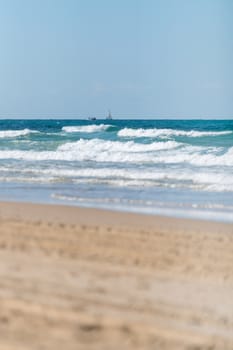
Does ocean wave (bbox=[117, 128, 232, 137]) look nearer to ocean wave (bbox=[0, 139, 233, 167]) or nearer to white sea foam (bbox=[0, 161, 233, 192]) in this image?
ocean wave (bbox=[0, 139, 233, 167])

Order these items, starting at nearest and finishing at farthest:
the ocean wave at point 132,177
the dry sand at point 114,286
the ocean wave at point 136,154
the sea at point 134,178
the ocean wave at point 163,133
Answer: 1. the dry sand at point 114,286
2. the sea at point 134,178
3. the ocean wave at point 132,177
4. the ocean wave at point 136,154
5. the ocean wave at point 163,133

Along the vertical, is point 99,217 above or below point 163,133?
below

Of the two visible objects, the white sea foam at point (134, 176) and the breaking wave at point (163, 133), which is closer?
the white sea foam at point (134, 176)

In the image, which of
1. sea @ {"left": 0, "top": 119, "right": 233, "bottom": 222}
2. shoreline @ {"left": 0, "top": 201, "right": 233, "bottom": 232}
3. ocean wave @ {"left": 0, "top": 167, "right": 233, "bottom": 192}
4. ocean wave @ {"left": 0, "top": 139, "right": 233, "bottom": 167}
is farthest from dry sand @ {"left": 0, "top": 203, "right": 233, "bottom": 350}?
ocean wave @ {"left": 0, "top": 139, "right": 233, "bottom": 167}

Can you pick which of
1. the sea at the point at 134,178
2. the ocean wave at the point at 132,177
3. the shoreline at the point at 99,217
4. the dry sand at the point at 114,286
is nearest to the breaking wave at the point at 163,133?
the sea at the point at 134,178

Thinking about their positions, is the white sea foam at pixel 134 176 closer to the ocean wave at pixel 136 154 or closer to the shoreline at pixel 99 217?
the ocean wave at pixel 136 154

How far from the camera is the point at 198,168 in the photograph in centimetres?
2100

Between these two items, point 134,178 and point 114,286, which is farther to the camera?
point 134,178

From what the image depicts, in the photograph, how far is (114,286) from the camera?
19.9 feet

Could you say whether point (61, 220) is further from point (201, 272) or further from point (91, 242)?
point (201, 272)

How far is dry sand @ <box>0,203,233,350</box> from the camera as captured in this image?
15.4 feet

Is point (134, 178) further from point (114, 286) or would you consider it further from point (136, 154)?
point (114, 286)

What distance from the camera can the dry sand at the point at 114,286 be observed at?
15.4 ft

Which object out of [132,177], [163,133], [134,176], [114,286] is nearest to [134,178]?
[132,177]
